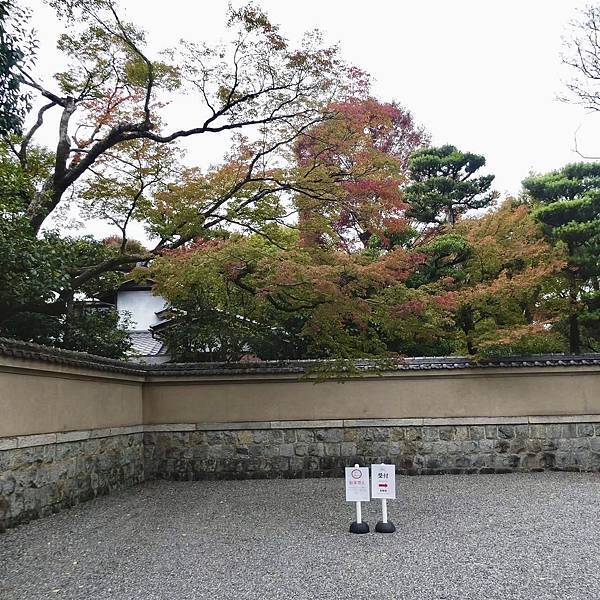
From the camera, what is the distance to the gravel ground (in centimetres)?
435

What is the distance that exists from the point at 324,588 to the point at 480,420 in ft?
21.7

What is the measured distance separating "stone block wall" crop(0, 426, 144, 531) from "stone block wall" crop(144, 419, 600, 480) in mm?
1000

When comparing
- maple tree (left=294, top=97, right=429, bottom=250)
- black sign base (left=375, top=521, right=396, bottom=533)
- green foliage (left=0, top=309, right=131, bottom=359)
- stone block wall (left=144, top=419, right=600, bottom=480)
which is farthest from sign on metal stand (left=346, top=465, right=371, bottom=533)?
green foliage (left=0, top=309, right=131, bottom=359)

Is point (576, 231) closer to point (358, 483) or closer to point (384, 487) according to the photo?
point (384, 487)

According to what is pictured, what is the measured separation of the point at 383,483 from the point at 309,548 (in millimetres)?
1081

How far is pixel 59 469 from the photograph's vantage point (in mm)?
7266

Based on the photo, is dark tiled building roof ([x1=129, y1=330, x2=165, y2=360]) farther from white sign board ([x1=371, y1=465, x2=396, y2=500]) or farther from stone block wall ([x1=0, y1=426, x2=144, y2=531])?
white sign board ([x1=371, y1=465, x2=396, y2=500])

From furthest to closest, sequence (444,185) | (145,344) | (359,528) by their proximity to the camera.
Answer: (145,344) → (444,185) → (359,528)

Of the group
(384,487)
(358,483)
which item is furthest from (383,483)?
(358,483)

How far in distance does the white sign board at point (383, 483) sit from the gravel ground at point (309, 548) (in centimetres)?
42

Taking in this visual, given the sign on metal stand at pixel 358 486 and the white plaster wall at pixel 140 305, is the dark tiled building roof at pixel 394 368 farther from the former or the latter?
the white plaster wall at pixel 140 305

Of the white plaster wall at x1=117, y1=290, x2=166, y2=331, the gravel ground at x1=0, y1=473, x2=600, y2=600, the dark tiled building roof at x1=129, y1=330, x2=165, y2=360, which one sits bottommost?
the gravel ground at x1=0, y1=473, x2=600, y2=600

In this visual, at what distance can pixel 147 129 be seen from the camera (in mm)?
8656

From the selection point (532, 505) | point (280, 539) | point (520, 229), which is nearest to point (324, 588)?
point (280, 539)
